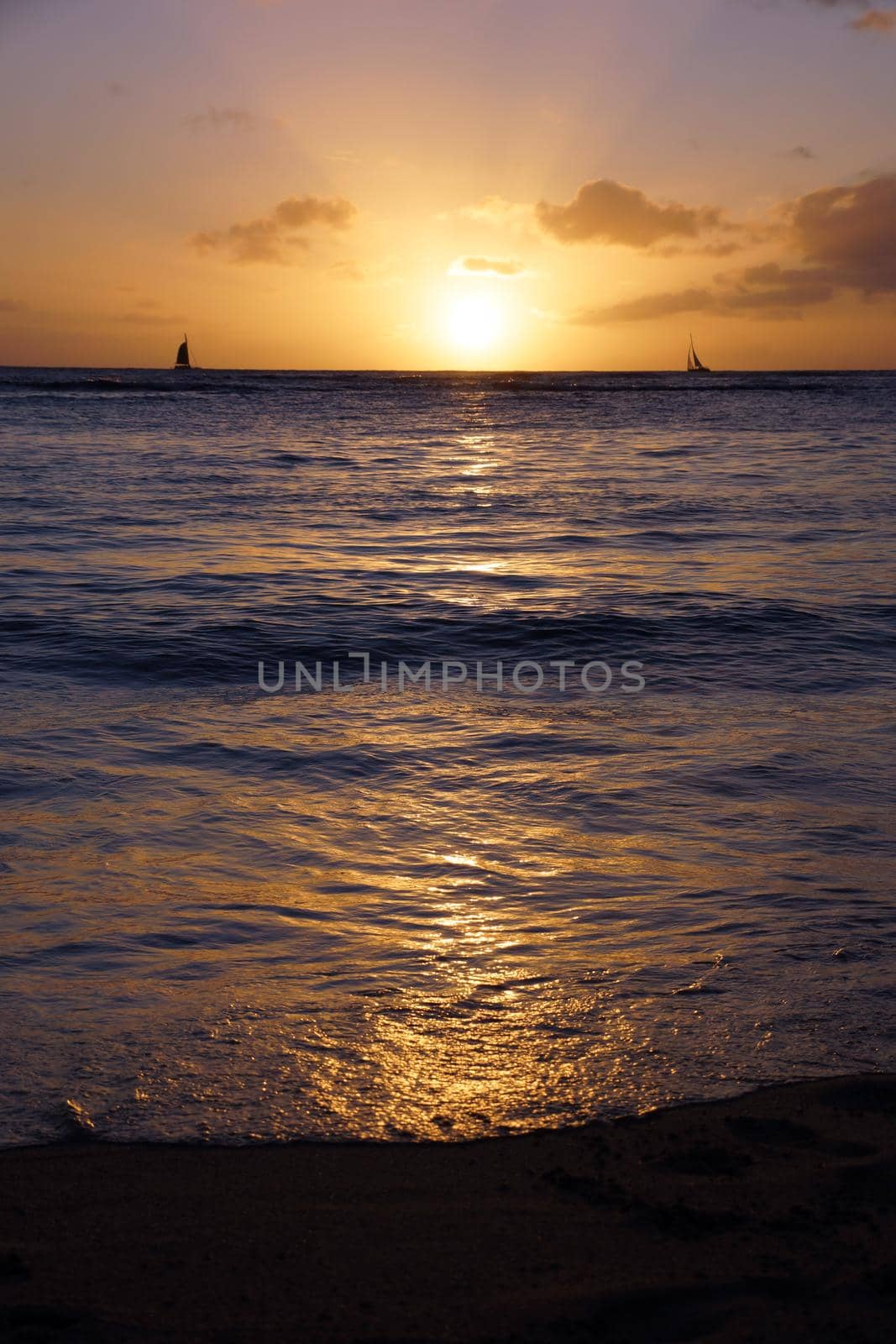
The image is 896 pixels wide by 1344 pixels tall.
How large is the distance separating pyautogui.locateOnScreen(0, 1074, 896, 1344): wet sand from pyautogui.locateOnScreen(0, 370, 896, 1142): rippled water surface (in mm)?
174

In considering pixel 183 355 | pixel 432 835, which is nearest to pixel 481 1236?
pixel 432 835

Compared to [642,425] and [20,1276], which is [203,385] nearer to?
[642,425]

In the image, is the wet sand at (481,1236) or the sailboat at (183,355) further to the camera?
the sailboat at (183,355)

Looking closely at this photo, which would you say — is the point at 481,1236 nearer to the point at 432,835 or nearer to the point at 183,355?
the point at 432,835

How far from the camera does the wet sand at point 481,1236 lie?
2281mm

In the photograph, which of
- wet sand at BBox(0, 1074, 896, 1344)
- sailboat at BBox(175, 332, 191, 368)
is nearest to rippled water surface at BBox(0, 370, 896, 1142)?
wet sand at BBox(0, 1074, 896, 1344)

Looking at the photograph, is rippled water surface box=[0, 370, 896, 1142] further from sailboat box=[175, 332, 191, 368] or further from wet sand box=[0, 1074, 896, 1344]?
sailboat box=[175, 332, 191, 368]

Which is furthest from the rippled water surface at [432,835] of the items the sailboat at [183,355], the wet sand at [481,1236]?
the sailboat at [183,355]

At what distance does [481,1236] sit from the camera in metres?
2.54

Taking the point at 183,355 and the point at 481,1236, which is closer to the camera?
the point at 481,1236

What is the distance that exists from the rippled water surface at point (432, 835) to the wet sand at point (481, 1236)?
0.17 m

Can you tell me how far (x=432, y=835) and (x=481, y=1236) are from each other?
9.30ft

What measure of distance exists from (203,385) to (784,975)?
82491 mm

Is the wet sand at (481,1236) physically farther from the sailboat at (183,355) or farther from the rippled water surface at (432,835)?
the sailboat at (183,355)
